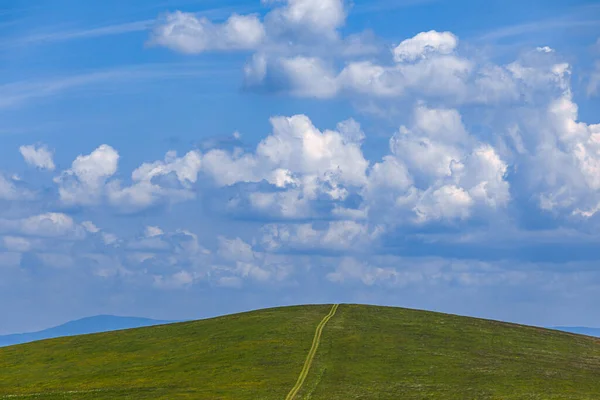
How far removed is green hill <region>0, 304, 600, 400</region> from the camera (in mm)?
101438

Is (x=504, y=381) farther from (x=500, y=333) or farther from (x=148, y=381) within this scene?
(x=148, y=381)

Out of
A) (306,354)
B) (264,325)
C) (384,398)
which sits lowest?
(384,398)

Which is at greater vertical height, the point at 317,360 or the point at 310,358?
the point at 310,358

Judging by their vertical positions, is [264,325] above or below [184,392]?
above

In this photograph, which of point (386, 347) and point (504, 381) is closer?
point (504, 381)

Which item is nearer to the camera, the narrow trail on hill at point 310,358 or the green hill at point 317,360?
the narrow trail on hill at point 310,358

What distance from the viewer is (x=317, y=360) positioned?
113 metres

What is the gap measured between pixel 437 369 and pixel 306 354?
63.5 ft

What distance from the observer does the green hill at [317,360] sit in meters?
101

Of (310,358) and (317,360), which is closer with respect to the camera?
(317,360)

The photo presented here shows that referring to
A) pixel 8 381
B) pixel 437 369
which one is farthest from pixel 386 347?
pixel 8 381

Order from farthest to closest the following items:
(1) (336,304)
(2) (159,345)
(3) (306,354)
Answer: (1) (336,304) → (2) (159,345) → (3) (306,354)

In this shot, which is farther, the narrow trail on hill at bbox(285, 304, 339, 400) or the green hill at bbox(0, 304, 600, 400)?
the green hill at bbox(0, 304, 600, 400)

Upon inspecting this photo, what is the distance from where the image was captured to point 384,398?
96062 mm
